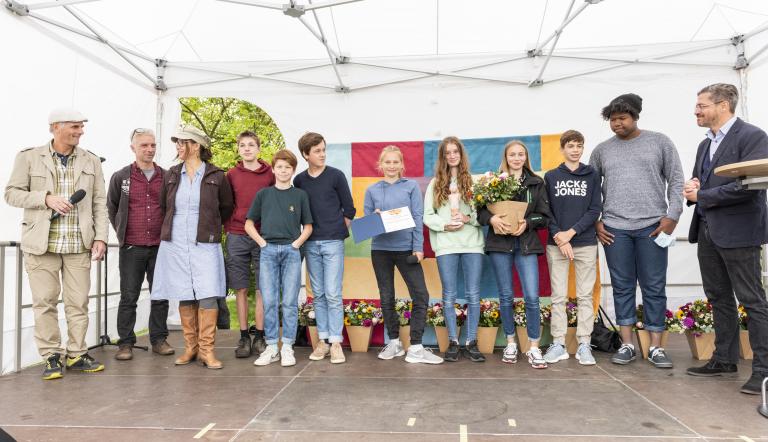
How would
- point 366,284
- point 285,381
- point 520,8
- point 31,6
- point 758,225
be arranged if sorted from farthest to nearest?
point 520,8, point 366,284, point 31,6, point 285,381, point 758,225

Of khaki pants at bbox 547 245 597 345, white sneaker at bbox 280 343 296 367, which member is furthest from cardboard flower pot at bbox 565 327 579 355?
white sneaker at bbox 280 343 296 367

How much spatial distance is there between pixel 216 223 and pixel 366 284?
1.44 metres

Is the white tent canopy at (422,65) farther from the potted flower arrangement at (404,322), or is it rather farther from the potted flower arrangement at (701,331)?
the potted flower arrangement at (404,322)

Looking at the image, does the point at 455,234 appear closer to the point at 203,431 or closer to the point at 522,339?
the point at 522,339

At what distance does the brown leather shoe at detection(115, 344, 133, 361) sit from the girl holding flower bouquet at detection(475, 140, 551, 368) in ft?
9.18

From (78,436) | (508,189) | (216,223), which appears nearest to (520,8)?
(508,189)

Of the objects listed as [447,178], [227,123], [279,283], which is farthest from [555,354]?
Answer: [227,123]

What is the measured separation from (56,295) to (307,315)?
176 centimetres

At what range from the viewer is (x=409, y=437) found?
6.79ft

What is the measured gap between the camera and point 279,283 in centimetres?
354

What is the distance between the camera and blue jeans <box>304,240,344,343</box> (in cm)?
355

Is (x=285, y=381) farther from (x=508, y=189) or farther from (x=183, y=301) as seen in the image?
(x=508, y=189)

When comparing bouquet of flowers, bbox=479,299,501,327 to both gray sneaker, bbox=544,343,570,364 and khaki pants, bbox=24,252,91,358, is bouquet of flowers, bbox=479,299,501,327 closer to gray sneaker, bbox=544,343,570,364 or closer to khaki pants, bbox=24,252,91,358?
gray sneaker, bbox=544,343,570,364

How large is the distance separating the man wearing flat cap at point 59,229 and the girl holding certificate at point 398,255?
1.93 metres
